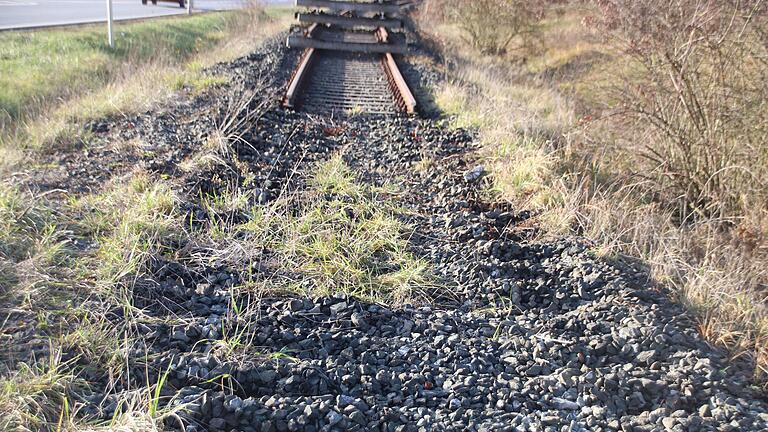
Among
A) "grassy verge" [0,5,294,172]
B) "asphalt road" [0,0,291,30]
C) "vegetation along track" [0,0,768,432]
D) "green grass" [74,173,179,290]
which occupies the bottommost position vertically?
"vegetation along track" [0,0,768,432]

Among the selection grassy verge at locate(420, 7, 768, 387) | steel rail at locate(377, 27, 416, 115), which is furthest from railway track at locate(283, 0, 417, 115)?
grassy verge at locate(420, 7, 768, 387)

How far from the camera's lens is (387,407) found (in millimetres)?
2615

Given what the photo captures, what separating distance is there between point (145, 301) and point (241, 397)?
0.90 m

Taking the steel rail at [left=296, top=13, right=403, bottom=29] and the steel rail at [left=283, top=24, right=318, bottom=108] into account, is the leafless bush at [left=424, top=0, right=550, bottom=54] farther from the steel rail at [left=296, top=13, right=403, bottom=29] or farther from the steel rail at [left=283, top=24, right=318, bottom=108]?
the steel rail at [left=283, top=24, right=318, bottom=108]

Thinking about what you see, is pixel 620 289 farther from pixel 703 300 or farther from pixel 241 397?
pixel 241 397

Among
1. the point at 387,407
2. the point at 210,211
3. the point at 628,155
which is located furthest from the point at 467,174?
the point at 387,407

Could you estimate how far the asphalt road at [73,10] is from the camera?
14.8 meters

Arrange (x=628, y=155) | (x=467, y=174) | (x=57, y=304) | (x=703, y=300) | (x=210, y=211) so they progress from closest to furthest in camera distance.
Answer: (x=57, y=304)
(x=703, y=300)
(x=210, y=211)
(x=467, y=174)
(x=628, y=155)

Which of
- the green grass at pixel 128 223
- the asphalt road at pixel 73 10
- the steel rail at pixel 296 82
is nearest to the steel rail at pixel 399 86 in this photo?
the steel rail at pixel 296 82

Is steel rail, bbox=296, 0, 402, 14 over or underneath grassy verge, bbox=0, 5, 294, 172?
over

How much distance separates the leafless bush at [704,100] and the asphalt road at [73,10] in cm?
1373

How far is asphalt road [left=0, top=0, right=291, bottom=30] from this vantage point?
14750 mm

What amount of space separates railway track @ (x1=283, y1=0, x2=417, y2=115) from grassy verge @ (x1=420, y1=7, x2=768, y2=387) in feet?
3.16

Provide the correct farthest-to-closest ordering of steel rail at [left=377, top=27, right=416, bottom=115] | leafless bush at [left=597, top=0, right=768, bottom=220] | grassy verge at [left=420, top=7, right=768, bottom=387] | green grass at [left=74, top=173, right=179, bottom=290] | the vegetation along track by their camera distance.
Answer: steel rail at [left=377, top=27, right=416, bottom=115] → leafless bush at [left=597, top=0, right=768, bottom=220] → grassy verge at [left=420, top=7, right=768, bottom=387] → green grass at [left=74, top=173, right=179, bottom=290] → the vegetation along track
